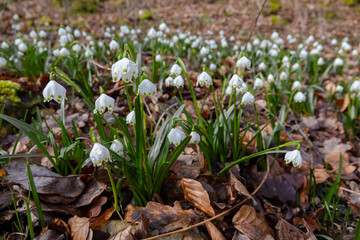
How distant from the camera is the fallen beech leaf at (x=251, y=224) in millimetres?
1421

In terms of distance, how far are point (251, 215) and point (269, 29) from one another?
9.61 meters

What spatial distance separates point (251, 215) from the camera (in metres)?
1.51

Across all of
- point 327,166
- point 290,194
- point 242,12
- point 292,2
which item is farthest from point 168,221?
point 292,2

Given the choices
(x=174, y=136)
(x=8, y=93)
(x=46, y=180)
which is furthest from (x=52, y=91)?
(x=8, y=93)

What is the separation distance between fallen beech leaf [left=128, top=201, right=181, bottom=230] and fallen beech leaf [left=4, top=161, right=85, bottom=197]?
365 mm

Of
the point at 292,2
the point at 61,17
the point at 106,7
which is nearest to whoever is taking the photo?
the point at 61,17

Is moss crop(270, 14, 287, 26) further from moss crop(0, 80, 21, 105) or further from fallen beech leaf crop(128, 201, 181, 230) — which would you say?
fallen beech leaf crop(128, 201, 181, 230)

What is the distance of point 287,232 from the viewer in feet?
4.86

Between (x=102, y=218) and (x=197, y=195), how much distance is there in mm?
536

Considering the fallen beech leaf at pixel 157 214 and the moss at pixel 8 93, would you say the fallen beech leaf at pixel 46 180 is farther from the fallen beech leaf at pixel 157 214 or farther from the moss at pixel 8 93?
the moss at pixel 8 93

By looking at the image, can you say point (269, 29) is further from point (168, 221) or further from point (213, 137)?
point (168, 221)

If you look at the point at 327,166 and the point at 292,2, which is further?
the point at 292,2

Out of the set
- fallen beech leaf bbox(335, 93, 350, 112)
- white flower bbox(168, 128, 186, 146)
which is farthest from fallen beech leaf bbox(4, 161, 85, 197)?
fallen beech leaf bbox(335, 93, 350, 112)

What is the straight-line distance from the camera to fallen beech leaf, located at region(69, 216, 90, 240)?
1.29 meters
